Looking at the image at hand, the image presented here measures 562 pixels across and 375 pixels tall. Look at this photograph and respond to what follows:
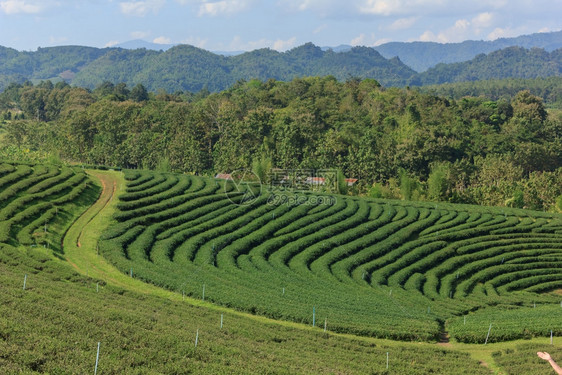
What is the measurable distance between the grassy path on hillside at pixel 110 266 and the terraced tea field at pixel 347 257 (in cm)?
46

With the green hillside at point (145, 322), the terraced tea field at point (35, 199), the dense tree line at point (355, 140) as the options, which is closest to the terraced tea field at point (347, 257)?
the green hillside at point (145, 322)

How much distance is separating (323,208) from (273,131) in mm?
49079

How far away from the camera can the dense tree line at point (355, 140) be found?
80188 mm

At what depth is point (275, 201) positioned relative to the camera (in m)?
50.1

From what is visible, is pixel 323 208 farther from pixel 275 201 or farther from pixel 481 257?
pixel 481 257

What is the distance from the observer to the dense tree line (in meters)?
80.2

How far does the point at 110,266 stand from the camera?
32.5m

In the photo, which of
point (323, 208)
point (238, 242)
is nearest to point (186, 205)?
point (238, 242)

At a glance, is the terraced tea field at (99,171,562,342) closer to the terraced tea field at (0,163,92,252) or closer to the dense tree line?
the terraced tea field at (0,163,92,252)

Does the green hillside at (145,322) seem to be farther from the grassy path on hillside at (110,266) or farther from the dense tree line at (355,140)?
the dense tree line at (355,140)

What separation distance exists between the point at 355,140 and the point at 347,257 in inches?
2255

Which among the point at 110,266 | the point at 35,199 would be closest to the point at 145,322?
the point at 110,266

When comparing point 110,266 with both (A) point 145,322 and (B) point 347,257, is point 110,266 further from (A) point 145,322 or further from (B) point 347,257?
(B) point 347,257

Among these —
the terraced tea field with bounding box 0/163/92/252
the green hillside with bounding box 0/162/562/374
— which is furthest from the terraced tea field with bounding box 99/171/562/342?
the terraced tea field with bounding box 0/163/92/252
